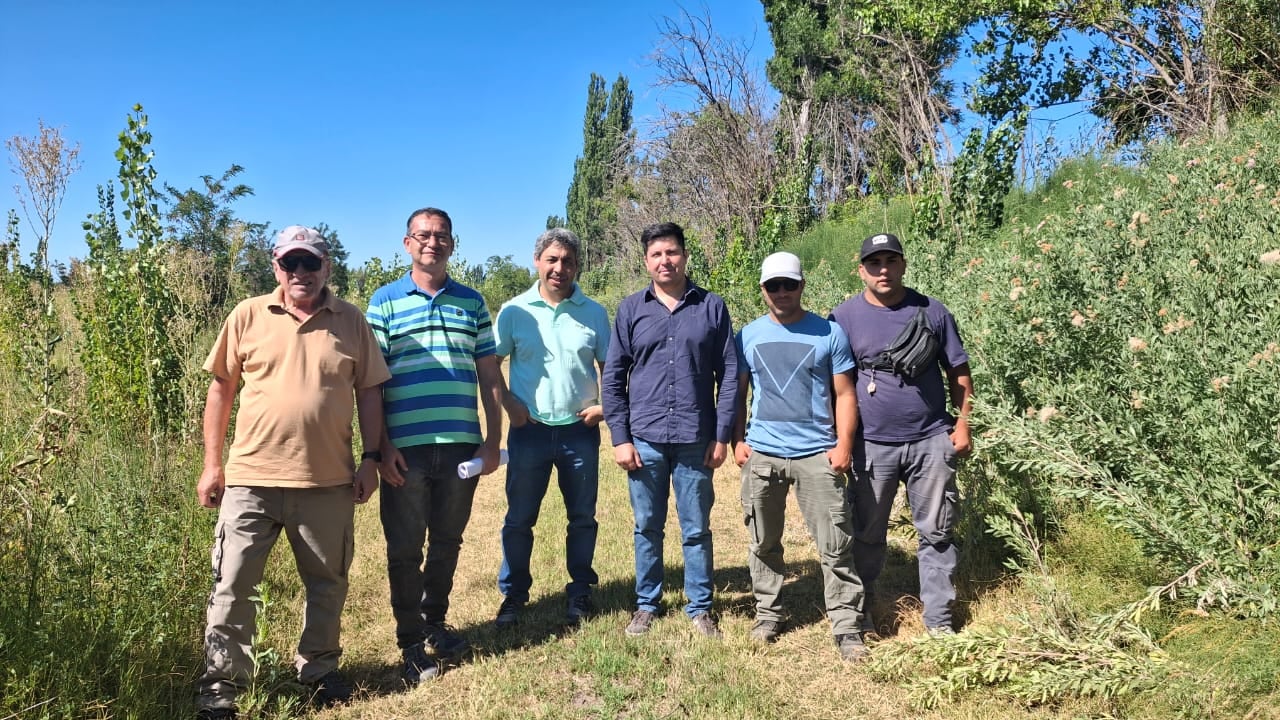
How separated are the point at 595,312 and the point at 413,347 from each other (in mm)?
1051

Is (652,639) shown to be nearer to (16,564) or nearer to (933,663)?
(933,663)

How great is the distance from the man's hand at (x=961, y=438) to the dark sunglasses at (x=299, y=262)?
301cm

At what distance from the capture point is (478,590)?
497 cm

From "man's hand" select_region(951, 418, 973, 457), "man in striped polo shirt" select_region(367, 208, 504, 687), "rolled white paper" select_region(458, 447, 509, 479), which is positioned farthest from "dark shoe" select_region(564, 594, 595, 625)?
"man's hand" select_region(951, 418, 973, 457)

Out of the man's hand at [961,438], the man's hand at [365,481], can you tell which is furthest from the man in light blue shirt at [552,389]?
the man's hand at [961,438]

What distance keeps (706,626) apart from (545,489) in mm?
1125

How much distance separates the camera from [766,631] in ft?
13.0

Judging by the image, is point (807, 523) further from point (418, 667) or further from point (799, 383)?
point (418, 667)

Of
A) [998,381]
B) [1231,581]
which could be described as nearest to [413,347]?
[998,381]

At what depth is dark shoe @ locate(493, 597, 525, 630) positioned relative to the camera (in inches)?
167

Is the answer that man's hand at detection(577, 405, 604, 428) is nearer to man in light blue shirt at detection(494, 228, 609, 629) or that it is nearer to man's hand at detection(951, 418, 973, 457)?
man in light blue shirt at detection(494, 228, 609, 629)

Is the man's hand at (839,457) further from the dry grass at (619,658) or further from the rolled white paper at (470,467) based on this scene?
the rolled white paper at (470,467)

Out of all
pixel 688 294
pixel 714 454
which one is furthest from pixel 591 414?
pixel 688 294

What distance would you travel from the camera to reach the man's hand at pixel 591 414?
4113mm
